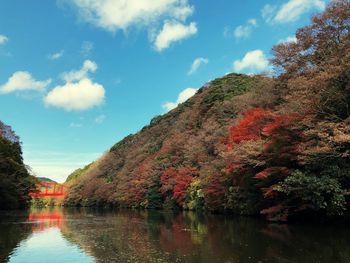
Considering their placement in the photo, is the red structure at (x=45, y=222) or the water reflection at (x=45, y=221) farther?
the water reflection at (x=45, y=221)

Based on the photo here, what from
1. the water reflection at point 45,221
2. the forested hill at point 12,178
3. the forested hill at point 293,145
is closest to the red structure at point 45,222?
the water reflection at point 45,221

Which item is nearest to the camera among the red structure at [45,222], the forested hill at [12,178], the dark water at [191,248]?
the dark water at [191,248]

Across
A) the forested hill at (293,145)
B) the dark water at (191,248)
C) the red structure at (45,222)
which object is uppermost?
the forested hill at (293,145)

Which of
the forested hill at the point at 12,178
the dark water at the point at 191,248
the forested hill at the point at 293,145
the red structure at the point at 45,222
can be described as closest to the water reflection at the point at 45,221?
the red structure at the point at 45,222

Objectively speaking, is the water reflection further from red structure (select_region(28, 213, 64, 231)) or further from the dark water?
the dark water

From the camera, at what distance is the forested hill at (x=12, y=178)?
1730 inches

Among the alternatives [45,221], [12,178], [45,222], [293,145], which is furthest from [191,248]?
[12,178]

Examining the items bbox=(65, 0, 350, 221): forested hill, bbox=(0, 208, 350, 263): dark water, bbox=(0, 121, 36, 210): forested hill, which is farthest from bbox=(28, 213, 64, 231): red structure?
bbox=(65, 0, 350, 221): forested hill

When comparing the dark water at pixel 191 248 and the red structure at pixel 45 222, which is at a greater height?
the red structure at pixel 45 222

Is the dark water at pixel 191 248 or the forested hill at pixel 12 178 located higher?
the forested hill at pixel 12 178

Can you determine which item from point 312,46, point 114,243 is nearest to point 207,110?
point 312,46

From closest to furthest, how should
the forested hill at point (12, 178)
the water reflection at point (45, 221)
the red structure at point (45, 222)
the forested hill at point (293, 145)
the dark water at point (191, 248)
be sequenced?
the dark water at point (191, 248)
the forested hill at point (293, 145)
the red structure at point (45, 222)
the water reflection at point (45, 221)
the forested hill at point (12, 178)

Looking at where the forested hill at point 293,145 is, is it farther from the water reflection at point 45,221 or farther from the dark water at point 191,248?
the water reflection at point 45,221

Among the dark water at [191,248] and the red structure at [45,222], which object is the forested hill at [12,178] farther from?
the dark water at [191,248]
